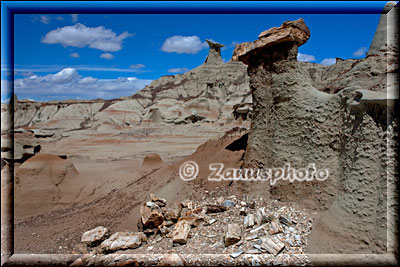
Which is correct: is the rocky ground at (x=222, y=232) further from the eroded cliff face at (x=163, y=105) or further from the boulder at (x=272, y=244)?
the eroded cliff face at (x=163, y=105)

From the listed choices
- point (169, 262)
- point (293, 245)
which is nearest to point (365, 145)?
point (293, 245)

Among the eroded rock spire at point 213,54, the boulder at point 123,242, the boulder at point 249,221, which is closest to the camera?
the boulder at point 249,221

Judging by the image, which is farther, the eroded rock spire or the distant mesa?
the eroded rock spire

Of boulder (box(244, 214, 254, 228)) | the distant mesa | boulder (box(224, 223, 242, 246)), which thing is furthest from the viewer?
the distant mesa

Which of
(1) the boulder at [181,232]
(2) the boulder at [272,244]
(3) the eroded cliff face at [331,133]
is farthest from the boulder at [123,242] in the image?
(3) the eroded cliff face at [331,133]

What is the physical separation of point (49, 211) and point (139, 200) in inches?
99.7

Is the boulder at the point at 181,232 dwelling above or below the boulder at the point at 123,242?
above

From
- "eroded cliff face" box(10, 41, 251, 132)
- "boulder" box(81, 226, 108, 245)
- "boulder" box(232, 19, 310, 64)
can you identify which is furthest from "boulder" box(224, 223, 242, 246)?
"eroded cliff face" box(10, 41, 251, 132)

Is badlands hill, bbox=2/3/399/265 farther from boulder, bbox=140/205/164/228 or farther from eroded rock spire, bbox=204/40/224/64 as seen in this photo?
eroded rock spire, bbox=204/40/224/64

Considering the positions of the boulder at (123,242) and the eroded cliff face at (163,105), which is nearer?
the boulder at (123,242)

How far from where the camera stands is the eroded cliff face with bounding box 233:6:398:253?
10.2 feet

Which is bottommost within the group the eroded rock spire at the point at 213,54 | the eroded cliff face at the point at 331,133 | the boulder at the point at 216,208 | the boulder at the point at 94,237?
the boulder at the point at 94,237

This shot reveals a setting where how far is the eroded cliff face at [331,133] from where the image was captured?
3.11 metres

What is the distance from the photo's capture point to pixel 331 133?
4082mm
